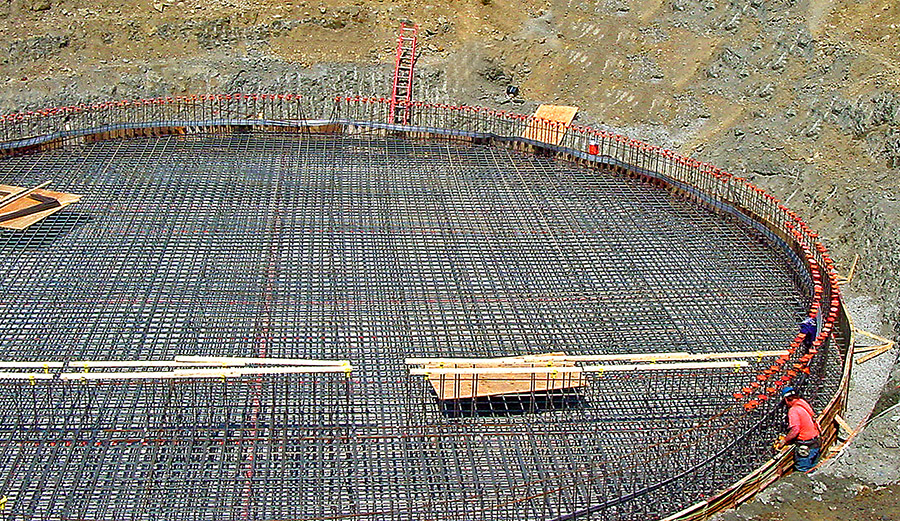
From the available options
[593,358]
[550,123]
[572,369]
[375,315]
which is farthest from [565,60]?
[572,369]

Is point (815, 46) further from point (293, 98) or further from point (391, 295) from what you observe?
point (391, 295)

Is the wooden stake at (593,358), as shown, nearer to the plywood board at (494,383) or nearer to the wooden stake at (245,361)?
the plywood board at (494,383)

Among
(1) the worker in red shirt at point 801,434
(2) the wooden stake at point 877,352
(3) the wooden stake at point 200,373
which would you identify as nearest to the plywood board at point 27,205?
(3) the wooden stake at point 200,373

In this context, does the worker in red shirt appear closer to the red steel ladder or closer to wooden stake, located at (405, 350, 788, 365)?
wooden stake, located at (405, 350, 788, 365)

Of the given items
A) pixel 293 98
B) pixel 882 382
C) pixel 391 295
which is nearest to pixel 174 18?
pixel 293 98

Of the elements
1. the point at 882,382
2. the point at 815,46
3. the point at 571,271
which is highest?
the point at 815,46
